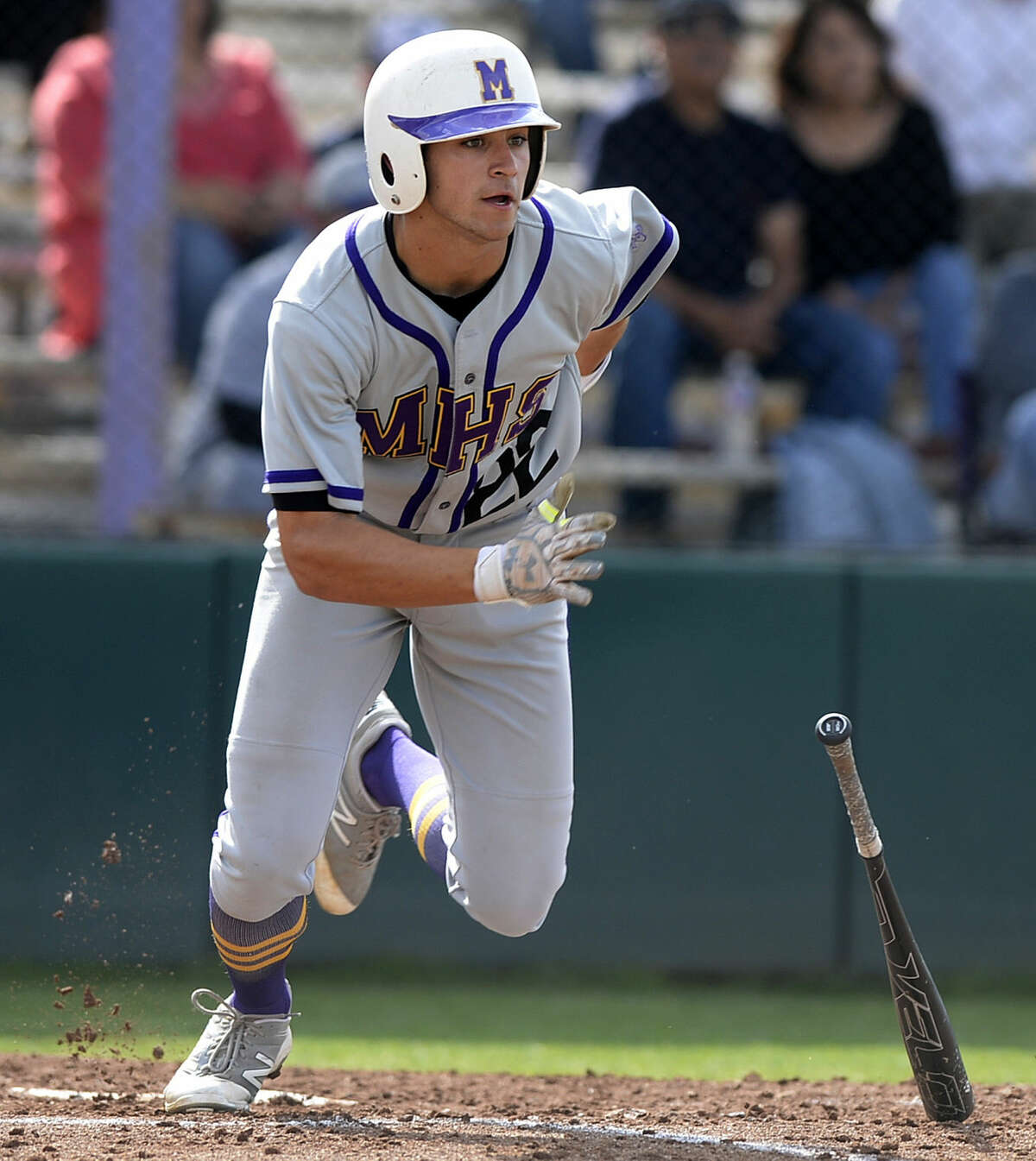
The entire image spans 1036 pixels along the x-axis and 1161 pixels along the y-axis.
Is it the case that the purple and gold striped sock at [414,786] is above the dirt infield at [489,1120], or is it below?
above

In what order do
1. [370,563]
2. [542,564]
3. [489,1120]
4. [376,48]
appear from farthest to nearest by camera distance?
[376,48] < [489,1120] < [370,563] < [542,564]

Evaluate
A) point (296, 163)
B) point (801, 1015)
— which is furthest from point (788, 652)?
point (296, 163)

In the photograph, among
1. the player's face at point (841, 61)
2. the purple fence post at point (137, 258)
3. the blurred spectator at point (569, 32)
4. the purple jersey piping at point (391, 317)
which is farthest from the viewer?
the blurred spectator at point (569, 32)

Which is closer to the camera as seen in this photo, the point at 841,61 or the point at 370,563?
the point at 370,563

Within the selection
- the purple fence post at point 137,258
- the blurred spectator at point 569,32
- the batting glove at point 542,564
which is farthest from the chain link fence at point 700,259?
the batting glove at point 542,564

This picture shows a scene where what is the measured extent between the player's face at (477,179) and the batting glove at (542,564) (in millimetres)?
543

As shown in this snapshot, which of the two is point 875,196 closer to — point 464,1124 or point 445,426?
point 445,426

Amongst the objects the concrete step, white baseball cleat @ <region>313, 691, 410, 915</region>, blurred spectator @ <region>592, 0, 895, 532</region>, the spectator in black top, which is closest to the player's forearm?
white baseball cleat @ <region>313, 691, 410, 915</region>

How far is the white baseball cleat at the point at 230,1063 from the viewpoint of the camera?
344 centimetres

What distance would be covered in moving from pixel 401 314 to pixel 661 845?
2761mm

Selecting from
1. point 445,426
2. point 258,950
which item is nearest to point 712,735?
point 258,950

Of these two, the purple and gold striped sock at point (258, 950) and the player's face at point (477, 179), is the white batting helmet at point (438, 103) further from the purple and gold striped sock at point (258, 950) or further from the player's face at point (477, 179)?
the purple and gold striped sock at point (258, 950)

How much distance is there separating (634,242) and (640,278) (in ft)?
0.25

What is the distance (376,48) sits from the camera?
6738 millimetres
